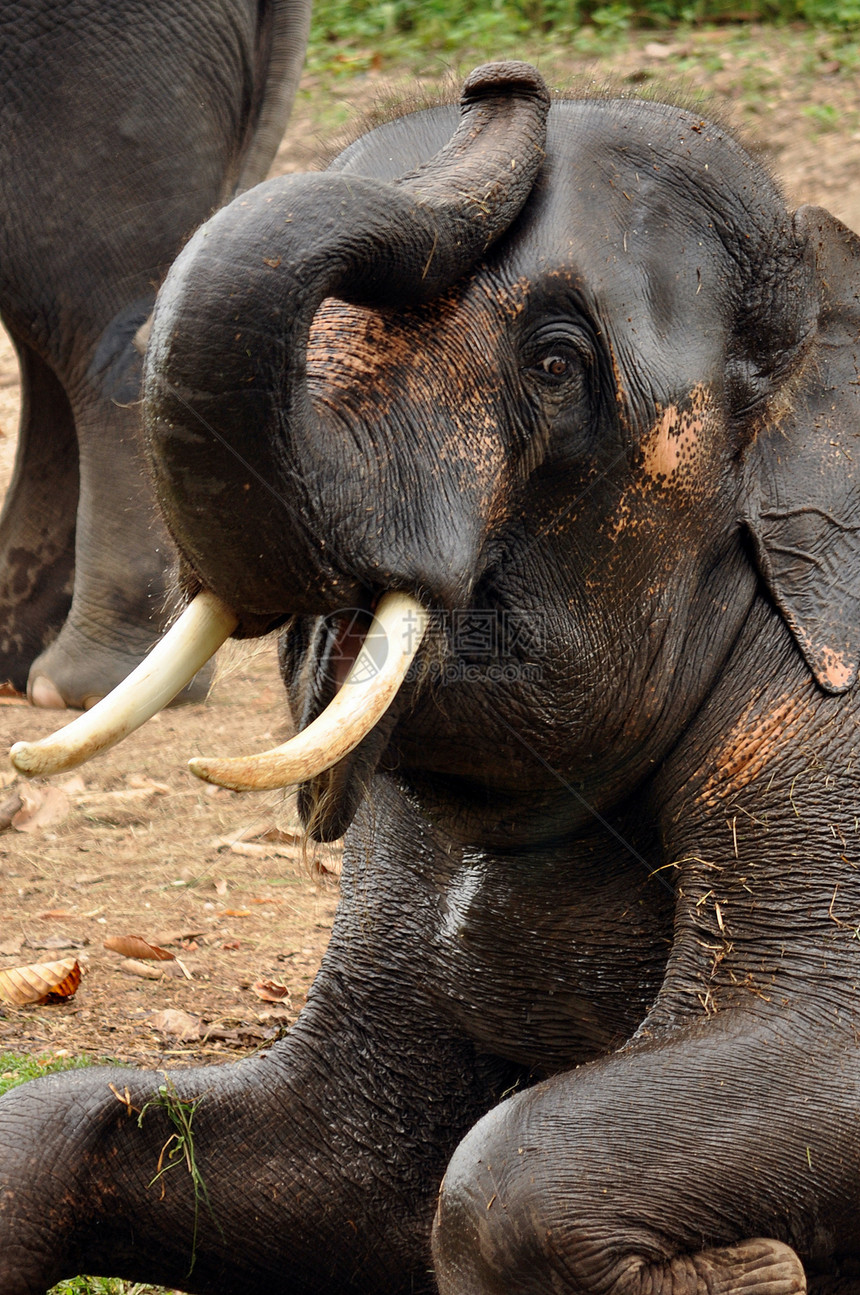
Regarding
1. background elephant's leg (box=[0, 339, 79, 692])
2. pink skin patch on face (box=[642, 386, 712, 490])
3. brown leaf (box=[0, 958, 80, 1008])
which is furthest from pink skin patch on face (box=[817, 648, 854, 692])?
background elephant's leg (box=[0, 339, 79, 692])

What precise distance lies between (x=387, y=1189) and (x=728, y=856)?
0.73 m

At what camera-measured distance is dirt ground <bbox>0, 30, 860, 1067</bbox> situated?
3148 millimetres

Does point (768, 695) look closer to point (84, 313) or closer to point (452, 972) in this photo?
point (452, 972)

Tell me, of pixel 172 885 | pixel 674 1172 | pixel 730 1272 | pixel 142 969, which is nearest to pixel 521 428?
pixel 674 1172

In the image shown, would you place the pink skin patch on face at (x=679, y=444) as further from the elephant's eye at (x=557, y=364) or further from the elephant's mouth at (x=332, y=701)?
the elephant's mouth at (x=332, y=701)

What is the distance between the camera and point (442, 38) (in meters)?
9.79

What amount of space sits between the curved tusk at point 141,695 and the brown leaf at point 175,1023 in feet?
4.79

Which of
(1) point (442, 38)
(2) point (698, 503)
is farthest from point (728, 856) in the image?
(1) point (442, 38)

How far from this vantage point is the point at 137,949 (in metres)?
3.56

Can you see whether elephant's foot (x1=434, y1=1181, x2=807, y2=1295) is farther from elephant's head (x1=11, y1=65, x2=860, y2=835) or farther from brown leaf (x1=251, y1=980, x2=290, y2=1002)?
brown leaf (x1=251, y1=980, x2=290, y2=1002)

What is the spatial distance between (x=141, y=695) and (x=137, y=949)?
1.84 meters

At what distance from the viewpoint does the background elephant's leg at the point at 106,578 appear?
4684 millimetres

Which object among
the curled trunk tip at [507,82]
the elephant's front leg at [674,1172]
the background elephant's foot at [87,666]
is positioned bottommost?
the background elephant's foot at [87,666]

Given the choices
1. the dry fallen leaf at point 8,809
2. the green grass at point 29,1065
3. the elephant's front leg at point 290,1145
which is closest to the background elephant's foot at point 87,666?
the dry fallen leaf at point 8,809
